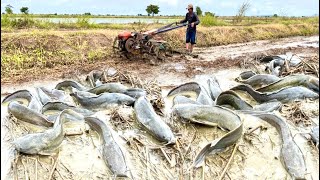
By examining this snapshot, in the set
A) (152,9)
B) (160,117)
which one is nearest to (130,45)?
(160,117)

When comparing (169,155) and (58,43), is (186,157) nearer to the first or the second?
(169,155)

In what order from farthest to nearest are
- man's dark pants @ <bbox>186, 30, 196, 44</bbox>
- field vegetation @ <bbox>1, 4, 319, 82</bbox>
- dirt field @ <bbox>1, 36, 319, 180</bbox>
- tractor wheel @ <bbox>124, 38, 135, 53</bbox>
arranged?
man's dark pants @ <bbox>186, 30, 196, 44</bbox> < tractor wheel @ <bbox>124, 38, 135, 53</bbox> < field vegetation @ <bbox>1, 4, 319, 82</bbox> < dirt field @ <bbox>1, 36, 319, 180</bbox>

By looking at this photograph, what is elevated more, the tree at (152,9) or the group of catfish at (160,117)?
the tree at (152,9)

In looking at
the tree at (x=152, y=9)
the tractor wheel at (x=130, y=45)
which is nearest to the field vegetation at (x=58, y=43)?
the tractor wheel at (x=130, y=45)

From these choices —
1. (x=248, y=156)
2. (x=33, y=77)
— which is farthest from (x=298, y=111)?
(x=33, y=77)

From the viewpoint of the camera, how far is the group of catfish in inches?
200

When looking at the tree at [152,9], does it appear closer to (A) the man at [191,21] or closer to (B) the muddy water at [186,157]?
(A) the man at [191,21]

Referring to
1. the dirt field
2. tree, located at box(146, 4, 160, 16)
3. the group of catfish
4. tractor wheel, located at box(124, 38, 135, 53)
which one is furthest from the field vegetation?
tree, located at box(146, 4, 160, 16)

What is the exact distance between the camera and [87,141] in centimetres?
562

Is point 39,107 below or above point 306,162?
above

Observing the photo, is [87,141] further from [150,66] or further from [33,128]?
[150,66]

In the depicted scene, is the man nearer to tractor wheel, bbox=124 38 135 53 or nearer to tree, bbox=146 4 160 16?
tractor wheel, bbox=124 38 135 53

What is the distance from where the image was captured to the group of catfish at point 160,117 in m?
5.09

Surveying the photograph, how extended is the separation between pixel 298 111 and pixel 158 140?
2.71 metres
